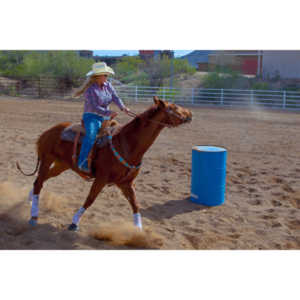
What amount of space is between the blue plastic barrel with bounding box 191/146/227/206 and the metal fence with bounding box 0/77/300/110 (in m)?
14.1

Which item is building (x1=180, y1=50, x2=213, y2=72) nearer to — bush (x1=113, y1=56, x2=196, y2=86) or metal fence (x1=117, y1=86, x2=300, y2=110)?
bush (x1=113, y1=56, x2=196, y2=86)

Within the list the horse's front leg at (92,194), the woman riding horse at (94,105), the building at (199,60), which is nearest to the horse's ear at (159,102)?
the woman riding horse at (94,105)

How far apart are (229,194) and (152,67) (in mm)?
17759

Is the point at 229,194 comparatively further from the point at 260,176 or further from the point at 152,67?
the point at 152,67

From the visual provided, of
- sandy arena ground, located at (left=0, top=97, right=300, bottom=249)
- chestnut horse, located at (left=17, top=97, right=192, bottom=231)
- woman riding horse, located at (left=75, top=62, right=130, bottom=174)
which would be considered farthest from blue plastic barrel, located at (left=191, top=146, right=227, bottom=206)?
woman riding horse, located at (left=75, top=62, right=130, bottom=174)

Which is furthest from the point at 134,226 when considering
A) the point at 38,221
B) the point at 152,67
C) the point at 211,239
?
the point at 152,67

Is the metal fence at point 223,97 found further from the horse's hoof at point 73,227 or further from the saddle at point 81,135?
the horse's hoof at point 73,227

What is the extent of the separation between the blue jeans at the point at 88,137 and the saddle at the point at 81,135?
63 millimetres

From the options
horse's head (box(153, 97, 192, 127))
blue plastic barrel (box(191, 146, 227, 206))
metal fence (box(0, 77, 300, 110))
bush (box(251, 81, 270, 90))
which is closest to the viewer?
horse's head (box(153, 97, 192, 127))

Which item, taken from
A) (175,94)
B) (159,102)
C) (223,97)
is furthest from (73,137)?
(223,97)

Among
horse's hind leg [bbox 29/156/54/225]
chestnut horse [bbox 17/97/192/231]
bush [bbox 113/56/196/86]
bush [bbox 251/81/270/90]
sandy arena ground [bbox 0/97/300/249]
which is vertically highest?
bush [bbox 113/56/196/86]

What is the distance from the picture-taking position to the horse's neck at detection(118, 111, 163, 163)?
444 centimetres

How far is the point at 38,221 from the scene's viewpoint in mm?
5016

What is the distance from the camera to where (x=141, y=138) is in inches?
177
